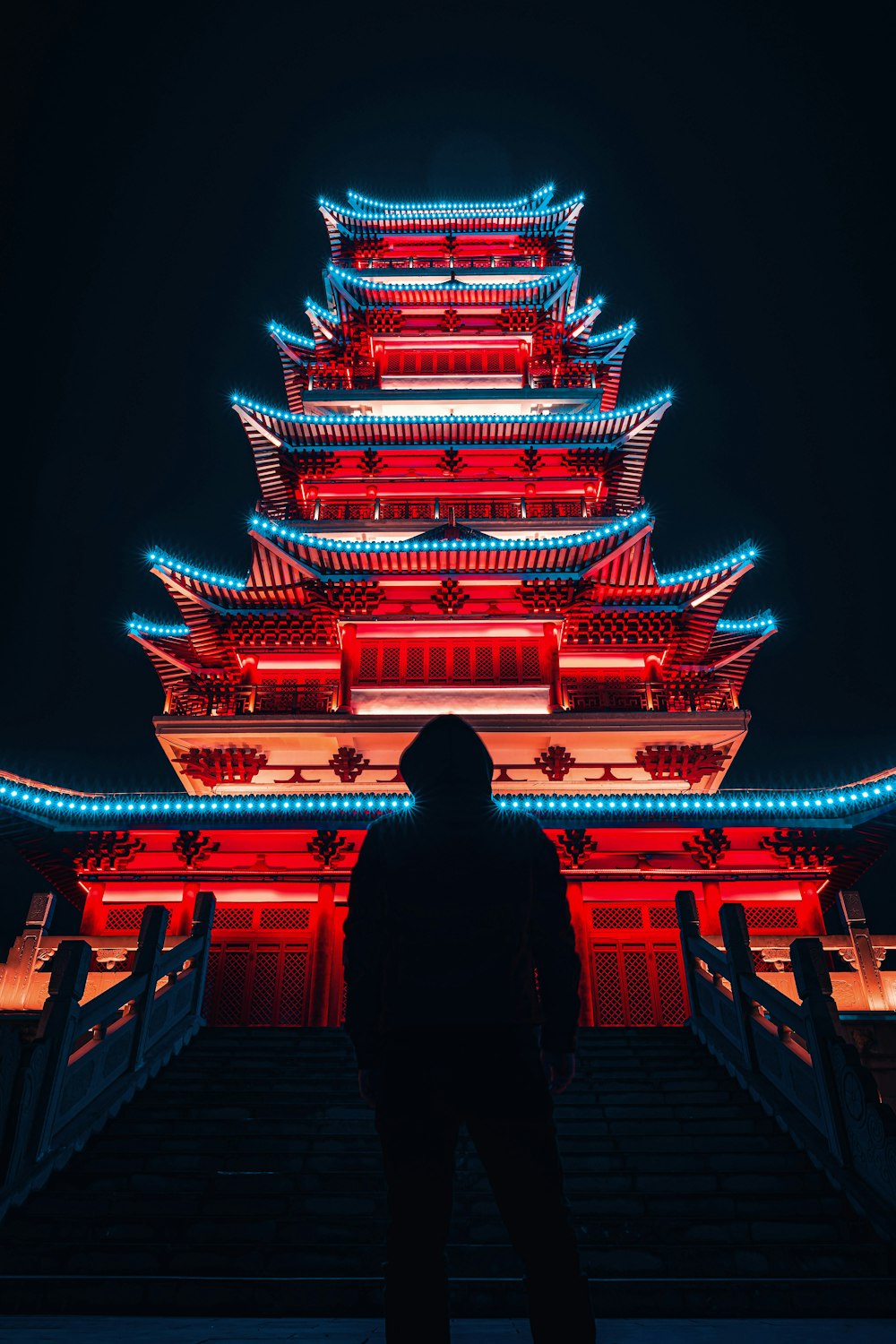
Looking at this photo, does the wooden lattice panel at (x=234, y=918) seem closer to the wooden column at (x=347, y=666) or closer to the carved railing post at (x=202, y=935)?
the carved railing post at (x=202, y=935)

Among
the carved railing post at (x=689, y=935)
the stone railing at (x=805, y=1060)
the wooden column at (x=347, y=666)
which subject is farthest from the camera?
the wooden column at (x=347, y=666)

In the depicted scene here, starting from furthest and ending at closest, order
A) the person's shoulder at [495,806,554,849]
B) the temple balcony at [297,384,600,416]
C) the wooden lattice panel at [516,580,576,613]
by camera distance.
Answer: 1. the temple balcony at [297,384,600,416]
2. the wooden lattice panel at [516,580,576,613]
3. the person's shoulder at [495,806,554,849]

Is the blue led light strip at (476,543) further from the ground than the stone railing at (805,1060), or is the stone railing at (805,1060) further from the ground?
the blue led light strip at (476,543)

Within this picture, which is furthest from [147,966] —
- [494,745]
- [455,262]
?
[455,262]

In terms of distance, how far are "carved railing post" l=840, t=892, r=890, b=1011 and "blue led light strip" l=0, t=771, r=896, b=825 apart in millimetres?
1468

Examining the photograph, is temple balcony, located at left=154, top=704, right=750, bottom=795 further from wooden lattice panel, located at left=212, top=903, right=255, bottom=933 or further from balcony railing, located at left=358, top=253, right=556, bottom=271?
balcony railing, located at left=358, top=253, right=556, bottom=271

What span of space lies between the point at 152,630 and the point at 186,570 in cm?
249

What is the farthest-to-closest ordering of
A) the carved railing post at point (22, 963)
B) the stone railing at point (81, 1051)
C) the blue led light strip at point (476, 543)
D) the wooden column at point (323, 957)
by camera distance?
the blue led light strip at point (476, 543) → the wooden column at point (323, 957) → the carved railing post at point (22, 963) → the stone railing at point (81, 1051)

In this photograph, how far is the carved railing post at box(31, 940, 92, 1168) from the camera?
17.2 ft

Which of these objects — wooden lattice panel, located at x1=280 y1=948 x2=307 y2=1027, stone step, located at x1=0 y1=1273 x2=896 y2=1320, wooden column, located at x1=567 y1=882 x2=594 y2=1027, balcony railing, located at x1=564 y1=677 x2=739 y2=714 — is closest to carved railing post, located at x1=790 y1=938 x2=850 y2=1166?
stone step, located at x1=0 y1=1273 x2=896 y2=1320

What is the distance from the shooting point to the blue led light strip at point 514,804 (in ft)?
37.5

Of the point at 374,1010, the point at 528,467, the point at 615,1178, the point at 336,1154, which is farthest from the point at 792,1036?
the point at 528,467

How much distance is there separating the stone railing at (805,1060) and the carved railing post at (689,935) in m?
0.03

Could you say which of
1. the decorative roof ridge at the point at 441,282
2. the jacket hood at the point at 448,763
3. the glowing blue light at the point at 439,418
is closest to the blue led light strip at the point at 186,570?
the glowing blue light at the point at 439,418
